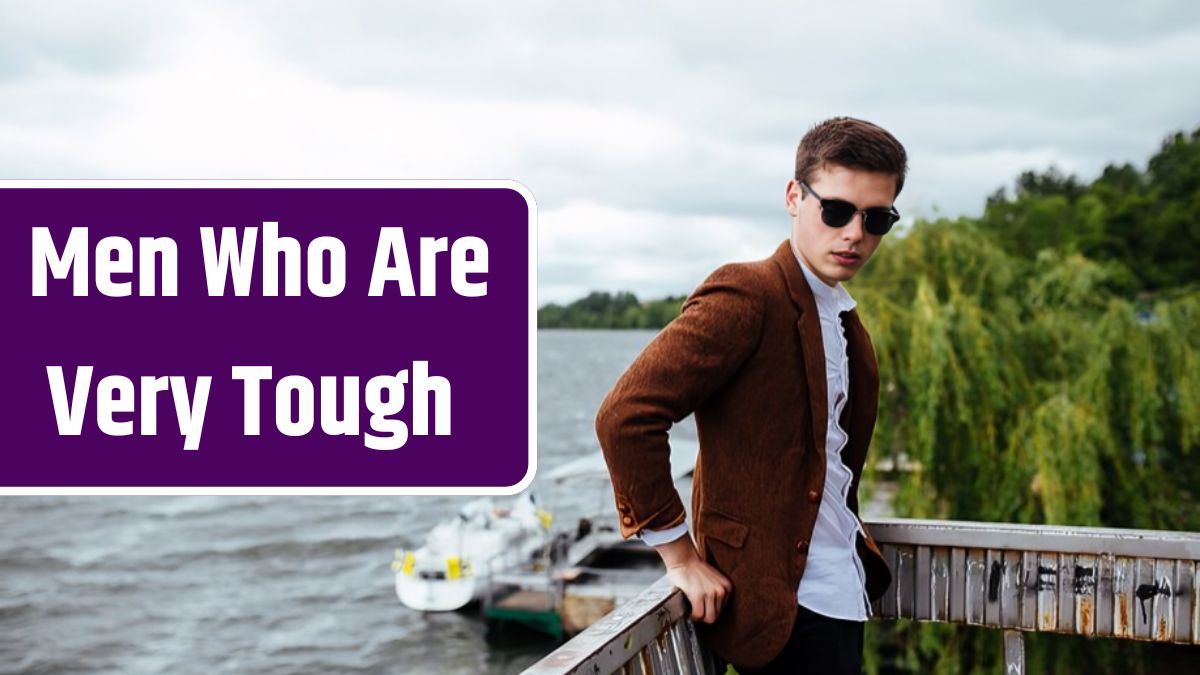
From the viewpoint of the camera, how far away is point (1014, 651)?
8.61 feet

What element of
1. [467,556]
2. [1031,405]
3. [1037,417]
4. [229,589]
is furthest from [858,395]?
[229,589]

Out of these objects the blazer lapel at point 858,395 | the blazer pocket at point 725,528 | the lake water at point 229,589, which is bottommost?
the lake water at point 229,589

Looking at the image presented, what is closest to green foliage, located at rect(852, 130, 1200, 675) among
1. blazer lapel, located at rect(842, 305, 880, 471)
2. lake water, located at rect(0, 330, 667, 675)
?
blazer lapel, located at rect(842, 305, 880, 471)

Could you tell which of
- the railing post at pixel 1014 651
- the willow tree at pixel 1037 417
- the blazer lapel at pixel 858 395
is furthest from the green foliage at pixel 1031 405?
the blazer lapel at pixel 858 395

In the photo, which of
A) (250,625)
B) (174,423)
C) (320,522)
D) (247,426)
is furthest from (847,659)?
(320,522)

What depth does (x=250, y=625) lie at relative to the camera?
20.8 meters

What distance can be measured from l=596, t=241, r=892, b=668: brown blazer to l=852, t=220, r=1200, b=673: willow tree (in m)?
6.50

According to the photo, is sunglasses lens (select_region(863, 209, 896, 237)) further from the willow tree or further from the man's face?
the willow tree

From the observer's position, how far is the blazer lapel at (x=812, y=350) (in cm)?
188

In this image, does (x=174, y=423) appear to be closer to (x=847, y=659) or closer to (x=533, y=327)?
(x=533, y=327)

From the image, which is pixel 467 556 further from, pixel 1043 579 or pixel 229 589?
pixel 1043 579

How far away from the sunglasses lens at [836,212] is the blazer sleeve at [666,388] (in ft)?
0.65

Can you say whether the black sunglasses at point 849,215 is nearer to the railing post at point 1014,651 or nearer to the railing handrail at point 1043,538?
the railing handrail at point 1043,538

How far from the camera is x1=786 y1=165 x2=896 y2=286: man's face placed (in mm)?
1887
